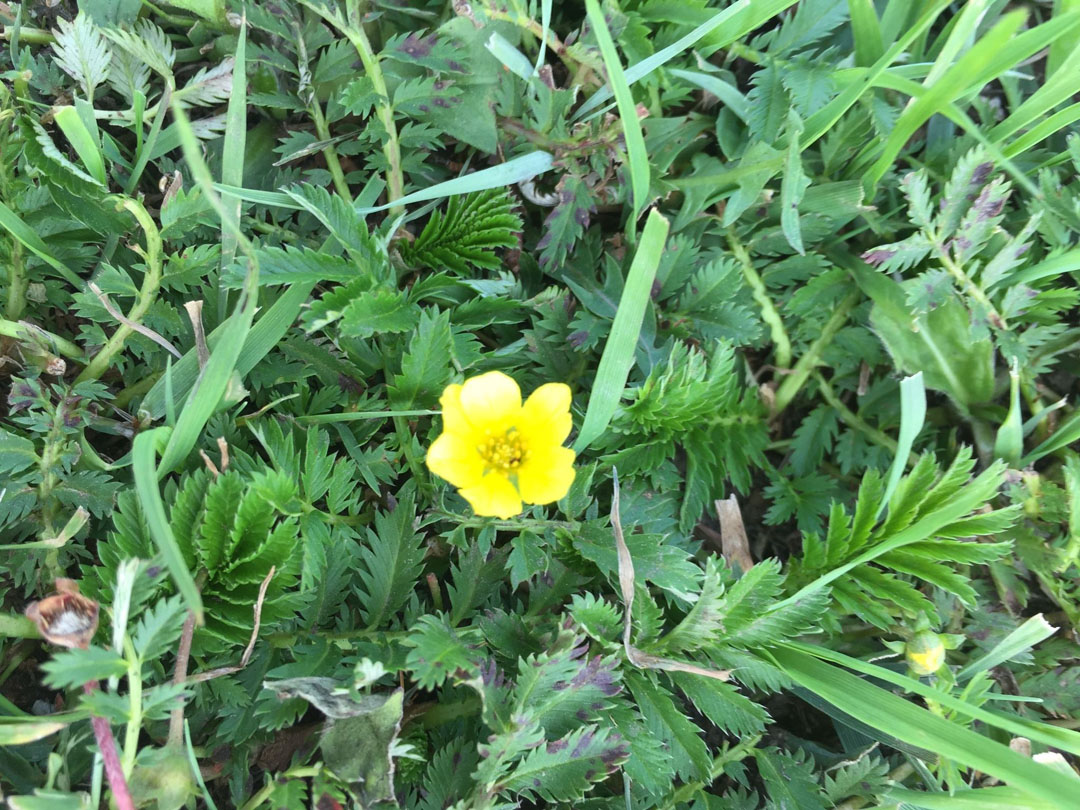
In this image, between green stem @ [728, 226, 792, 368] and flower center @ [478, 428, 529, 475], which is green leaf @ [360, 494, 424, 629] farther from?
green stem @ [728, 226, 792, 368]

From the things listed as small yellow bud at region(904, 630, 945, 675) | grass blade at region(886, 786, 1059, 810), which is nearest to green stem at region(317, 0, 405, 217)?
small yellow bud at region(904, 630, 945, 675)

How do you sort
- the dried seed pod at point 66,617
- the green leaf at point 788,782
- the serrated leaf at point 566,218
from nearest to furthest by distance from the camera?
the dried seed pod at point 66,617, the green leaf at point 788,782, the serrated leaf at point 566,218

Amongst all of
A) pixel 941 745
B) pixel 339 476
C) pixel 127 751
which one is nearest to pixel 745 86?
pixel 339 476

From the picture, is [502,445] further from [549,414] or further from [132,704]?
[132,704]

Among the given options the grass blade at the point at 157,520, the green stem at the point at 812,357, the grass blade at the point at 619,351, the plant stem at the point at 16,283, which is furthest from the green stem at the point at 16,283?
the green stem at the point at 812,357

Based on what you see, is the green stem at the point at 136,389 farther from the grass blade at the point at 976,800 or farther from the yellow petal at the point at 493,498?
the grass blade at the point at 976,800
